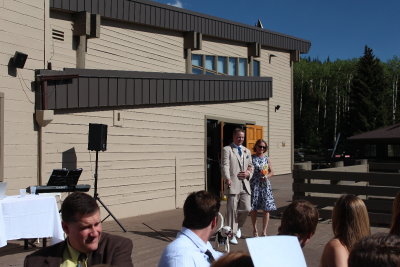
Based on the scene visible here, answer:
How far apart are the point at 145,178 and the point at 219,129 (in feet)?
12.0

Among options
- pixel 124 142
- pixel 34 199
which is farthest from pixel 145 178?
pixel 34 199

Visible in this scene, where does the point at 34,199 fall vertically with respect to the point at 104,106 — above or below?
below

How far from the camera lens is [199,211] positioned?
10.8ft

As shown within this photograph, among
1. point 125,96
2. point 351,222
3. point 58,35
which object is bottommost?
point 351,222

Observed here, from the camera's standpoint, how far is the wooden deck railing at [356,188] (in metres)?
10.1

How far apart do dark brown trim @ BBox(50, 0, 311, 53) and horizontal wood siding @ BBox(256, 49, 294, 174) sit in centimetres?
96

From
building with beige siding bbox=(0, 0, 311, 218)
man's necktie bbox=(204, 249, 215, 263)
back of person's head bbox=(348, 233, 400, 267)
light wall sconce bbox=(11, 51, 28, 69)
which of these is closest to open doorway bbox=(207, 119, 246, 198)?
building with beige siding bbox=(0, 0, 311, 218)

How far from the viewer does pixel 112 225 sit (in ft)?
33.1

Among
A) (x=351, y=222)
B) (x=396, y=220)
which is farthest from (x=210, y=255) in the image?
(x=396, y=220)

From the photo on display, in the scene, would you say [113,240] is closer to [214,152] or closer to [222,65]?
[214,152]

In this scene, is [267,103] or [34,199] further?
[267,103]

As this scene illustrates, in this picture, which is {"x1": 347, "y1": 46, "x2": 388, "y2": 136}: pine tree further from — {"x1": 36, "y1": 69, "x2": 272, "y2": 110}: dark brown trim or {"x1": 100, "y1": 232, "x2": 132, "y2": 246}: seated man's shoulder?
{"x1": 100, "y1": 232, "x2": 132, "y2": 246}: seated man's shoulder

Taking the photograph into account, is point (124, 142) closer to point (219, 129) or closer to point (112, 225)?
point (112, 225)

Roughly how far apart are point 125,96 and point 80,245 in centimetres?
830
